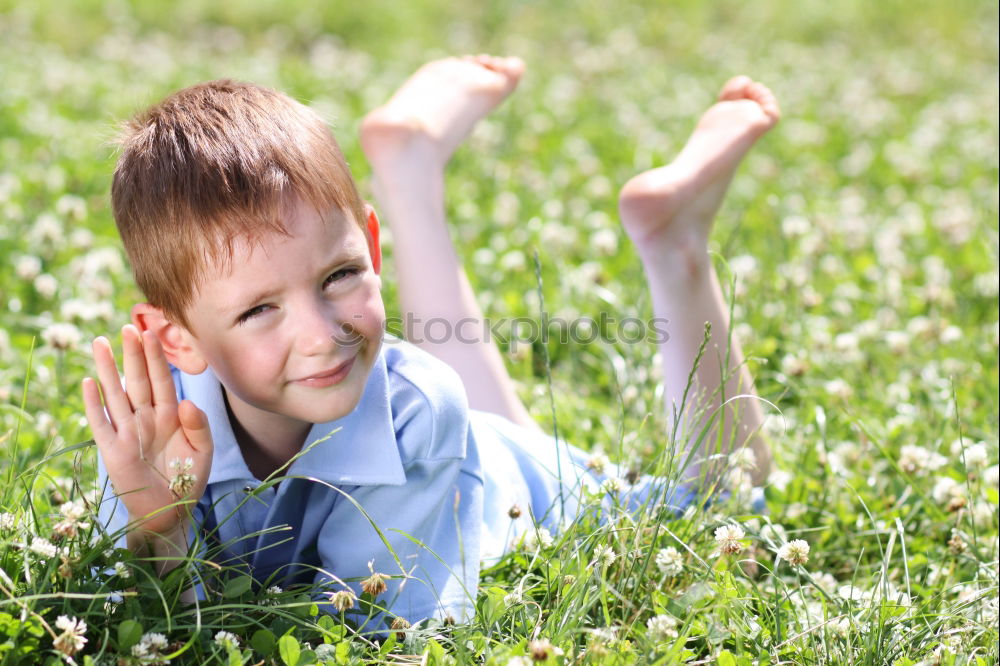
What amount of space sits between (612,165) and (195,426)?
132 inches

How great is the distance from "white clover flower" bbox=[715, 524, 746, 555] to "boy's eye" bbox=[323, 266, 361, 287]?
0.71 meters

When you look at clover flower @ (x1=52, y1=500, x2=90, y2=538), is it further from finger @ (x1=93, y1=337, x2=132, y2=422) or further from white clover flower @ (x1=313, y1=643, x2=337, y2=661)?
white clover flower @ (x1=313, y1=643, x2=337, y2=661)

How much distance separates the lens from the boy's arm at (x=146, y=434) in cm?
162

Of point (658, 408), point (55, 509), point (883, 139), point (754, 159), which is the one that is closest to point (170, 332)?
point (55, 509)

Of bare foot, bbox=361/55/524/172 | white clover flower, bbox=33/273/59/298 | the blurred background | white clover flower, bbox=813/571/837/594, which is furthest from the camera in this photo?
white clover flower, bbox=33/273/59/298

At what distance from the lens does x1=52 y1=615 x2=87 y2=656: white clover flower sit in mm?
1438

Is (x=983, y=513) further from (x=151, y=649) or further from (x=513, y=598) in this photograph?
(x=151, y=649)

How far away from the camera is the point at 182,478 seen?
5.16 ft

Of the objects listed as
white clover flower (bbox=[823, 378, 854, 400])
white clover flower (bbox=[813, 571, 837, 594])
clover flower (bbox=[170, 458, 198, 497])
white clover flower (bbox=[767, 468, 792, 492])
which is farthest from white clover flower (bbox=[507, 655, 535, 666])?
white clover flower (bbox=[823, 378, 854, 400])

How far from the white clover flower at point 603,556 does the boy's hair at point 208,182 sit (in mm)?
635

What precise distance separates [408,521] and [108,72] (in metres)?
4.75

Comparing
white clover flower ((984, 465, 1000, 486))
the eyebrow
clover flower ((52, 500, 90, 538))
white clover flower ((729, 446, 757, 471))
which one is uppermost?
the eyebrow

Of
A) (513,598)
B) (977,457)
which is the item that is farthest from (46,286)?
(977,457)

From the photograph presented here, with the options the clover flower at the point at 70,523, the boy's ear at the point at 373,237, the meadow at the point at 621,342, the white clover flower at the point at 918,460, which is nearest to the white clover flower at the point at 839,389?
the meadow at the point at 621,342
